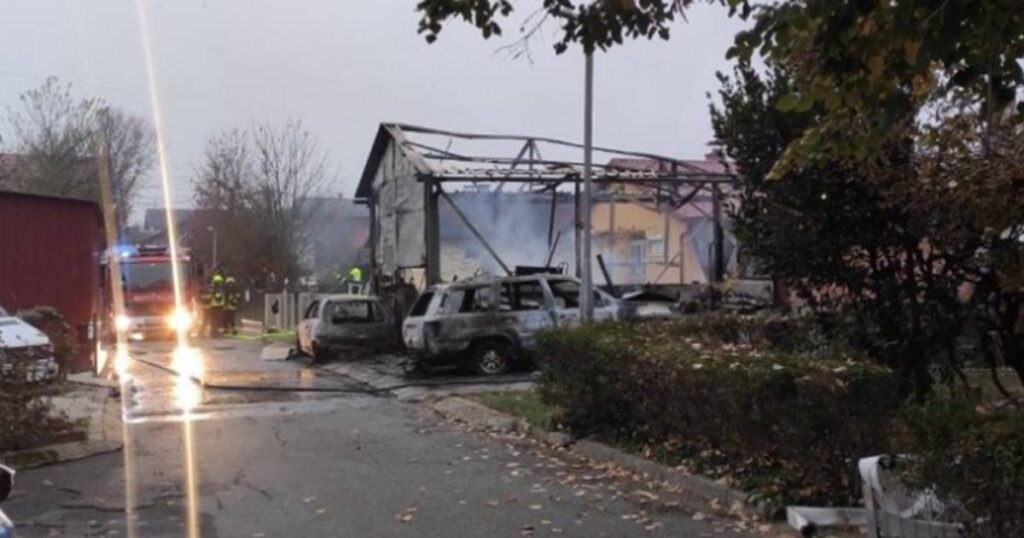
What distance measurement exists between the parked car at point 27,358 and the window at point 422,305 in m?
8.07

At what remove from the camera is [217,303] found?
36.3m

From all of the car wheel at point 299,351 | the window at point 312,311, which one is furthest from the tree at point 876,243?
the car wheel at point 299,351

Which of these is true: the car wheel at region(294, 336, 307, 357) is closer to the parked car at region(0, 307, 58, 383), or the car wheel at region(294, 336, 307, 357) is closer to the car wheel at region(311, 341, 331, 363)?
the car wheel at region(311, 341, 331, 363)

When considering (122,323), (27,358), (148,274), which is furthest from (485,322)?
(148,274)

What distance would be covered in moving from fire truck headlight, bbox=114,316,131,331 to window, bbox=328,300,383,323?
33.4 feet

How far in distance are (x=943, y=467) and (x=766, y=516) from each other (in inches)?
104

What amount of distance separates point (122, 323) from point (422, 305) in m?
15.6

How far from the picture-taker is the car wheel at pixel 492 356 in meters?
19.1

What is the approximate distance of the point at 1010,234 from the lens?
8.43m

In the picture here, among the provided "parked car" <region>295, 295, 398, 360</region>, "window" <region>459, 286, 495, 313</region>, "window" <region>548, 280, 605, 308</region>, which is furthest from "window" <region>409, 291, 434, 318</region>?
"parked car" <region>295, 295, 398, 360</region>

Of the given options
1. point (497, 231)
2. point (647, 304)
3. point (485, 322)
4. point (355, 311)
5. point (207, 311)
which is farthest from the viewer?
point (207, 311)

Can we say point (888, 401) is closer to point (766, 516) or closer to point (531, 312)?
point (766, 516)

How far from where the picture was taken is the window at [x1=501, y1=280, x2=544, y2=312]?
19.3 metres

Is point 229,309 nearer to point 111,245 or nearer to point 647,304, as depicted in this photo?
point 111,245
